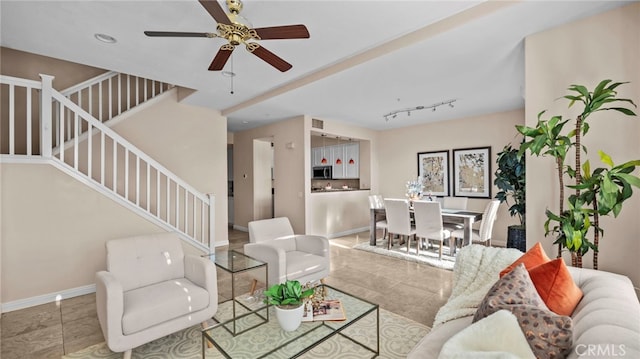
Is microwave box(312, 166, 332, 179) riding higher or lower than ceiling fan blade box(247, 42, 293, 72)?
lower

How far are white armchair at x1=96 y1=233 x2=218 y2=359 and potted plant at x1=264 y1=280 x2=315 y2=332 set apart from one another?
0.79m

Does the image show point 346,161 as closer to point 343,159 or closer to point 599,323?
point 343,159

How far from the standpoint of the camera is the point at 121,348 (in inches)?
72.6

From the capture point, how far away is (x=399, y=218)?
15.4 feet

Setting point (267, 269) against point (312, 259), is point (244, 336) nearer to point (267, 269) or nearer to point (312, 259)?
point (267, 269)

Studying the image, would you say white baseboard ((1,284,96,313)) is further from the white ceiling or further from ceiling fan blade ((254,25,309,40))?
ceiling fan blade ((254,25,309,40))

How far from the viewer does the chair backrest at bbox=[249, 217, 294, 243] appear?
3.30 metres

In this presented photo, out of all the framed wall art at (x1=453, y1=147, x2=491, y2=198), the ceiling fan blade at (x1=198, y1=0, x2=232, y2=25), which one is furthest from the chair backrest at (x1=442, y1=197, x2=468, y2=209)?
the ceiling fan blade at (x1=198, y1=0, x2=232, y2=25)

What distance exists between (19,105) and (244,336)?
15.8ft

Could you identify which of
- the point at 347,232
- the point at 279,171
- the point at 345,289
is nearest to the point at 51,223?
the point at 345,289

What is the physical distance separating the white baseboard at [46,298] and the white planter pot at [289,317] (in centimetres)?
290

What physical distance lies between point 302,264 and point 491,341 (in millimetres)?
2157

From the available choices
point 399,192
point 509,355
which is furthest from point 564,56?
point 399,192

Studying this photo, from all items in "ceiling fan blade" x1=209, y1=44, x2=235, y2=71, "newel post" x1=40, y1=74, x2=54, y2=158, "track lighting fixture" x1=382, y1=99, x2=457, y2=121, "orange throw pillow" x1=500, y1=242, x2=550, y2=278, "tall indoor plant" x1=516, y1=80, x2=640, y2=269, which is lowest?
"orange throw pillow" x1=500, y1=242, x2=550, y2=278
